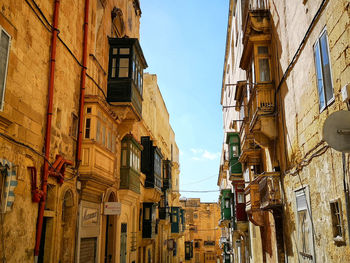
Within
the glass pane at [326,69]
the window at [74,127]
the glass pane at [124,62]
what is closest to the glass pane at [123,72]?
the glass pane at [124,62]

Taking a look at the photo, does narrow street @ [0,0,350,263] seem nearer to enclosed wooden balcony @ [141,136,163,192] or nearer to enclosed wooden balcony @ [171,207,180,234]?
enclosed wooden balcony @ [141,136,163,192]

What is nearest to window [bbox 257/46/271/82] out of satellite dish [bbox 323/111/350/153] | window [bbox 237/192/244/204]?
satellite dish [bbox 323/111/350/153]

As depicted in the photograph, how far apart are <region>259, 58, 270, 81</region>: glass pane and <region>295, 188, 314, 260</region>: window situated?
12.8 ft

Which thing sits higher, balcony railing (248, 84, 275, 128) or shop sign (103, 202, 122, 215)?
balcony railing (248, 84, 275, 128)

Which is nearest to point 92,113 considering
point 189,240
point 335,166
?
point 335,166

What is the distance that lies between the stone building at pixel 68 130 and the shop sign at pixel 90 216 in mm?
32

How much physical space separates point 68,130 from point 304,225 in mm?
6854

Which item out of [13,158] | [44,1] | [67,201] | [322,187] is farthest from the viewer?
[67,201]

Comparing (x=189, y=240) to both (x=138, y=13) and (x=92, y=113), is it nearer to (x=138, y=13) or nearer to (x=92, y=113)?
(x=138, y=13)

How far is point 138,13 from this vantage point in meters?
20.8

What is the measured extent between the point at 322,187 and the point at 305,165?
1.15 metres

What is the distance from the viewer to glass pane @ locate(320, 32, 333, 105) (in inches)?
262

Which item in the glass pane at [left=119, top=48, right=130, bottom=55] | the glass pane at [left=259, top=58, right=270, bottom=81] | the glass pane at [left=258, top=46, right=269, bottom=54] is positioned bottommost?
the glass pane at [left=259, top=58, right=270, bottom=81]

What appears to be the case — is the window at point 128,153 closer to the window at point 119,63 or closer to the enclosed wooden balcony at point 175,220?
the window at point 119,63
